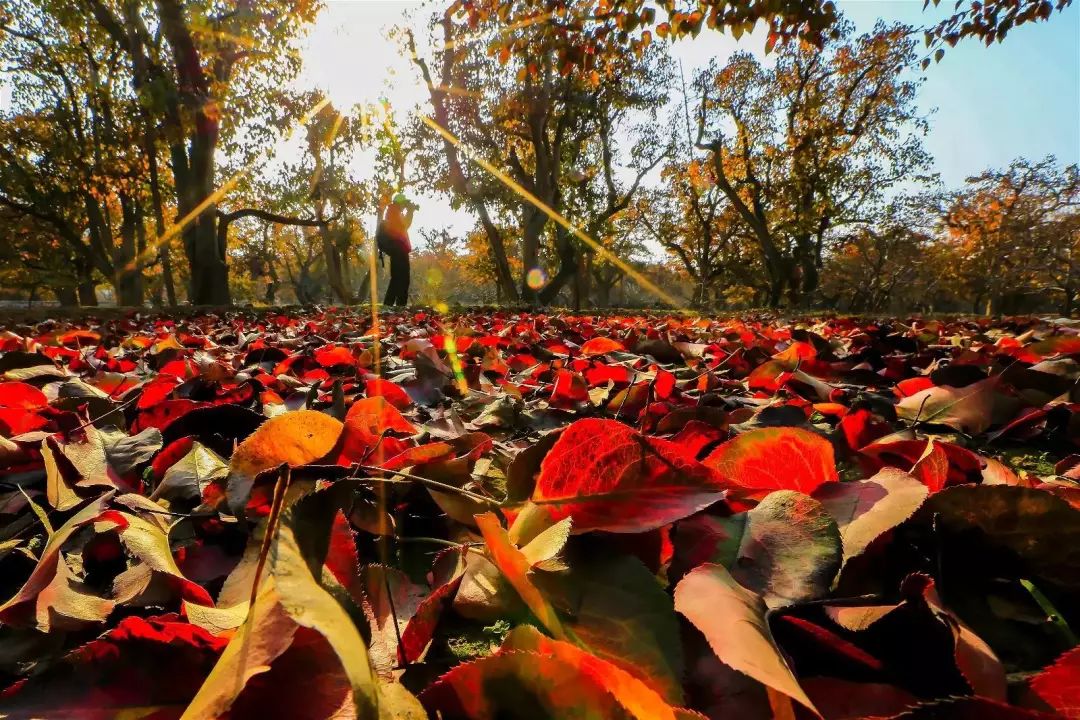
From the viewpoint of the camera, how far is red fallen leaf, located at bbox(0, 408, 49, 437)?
974mm

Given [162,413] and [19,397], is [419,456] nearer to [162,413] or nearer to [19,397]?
[162,413]

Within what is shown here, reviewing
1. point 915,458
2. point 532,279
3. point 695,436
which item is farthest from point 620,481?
point 532,279

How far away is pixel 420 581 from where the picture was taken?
24.8 inches

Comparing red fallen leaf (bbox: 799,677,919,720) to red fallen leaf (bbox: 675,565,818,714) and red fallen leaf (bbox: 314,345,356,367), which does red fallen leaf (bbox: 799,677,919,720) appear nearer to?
red fallen leaf (bbox: 675,565,818,714)

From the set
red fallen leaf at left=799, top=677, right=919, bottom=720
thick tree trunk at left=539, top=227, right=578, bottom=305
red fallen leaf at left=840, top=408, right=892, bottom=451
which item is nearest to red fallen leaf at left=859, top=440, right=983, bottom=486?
red fallen leaf at left=840, top=408, right=892, bottom=451

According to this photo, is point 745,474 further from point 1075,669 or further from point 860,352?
point 860,352

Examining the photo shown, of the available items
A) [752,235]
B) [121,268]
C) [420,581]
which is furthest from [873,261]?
[420,581]

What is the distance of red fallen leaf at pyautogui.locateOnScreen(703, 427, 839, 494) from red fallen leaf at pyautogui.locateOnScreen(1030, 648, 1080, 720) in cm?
27

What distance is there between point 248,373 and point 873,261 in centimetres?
3379

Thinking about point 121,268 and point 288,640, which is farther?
point 121,268

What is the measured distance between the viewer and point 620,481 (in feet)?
1.69

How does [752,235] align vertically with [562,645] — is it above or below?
above

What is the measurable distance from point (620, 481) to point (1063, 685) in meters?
0.30

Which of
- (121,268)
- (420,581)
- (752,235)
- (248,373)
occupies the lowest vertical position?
(420,581)
